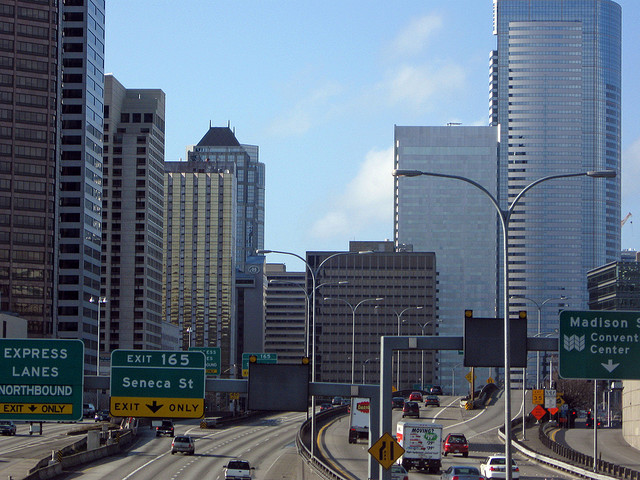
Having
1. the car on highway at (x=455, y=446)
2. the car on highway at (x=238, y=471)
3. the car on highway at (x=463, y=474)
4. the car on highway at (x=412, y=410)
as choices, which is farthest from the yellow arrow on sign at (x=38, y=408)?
the car on highway at (x=412, y=410)

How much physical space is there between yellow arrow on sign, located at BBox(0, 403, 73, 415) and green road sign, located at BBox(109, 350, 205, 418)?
1.56 metres

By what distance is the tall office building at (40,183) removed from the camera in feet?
575

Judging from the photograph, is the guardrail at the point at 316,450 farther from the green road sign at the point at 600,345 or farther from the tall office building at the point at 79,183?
the tall office building at the point at 79,183

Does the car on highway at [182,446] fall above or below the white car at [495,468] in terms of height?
below

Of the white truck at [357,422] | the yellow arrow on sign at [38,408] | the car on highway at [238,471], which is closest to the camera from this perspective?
the yellow arrow on sign at [38,408]

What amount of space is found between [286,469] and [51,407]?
37794 millimetres

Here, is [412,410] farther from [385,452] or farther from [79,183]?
[79,183]

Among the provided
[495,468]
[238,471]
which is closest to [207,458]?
[238,471]

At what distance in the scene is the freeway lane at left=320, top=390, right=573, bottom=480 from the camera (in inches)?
2658

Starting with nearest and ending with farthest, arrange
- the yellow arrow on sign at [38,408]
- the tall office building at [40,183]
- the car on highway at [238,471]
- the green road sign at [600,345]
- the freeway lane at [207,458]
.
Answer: the green road sign at [600,345] < the yellow arrow on sign at [38,408] < the car on highway at [238,471] < the freeway lane at [207,458] < the tall office building at [40,183]

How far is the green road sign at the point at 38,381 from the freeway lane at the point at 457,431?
83.3 ft

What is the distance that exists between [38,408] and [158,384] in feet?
12.8

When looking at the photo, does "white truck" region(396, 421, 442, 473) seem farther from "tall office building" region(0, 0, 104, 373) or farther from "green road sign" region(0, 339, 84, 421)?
"tall office building" region(0, 0, 104, 373)

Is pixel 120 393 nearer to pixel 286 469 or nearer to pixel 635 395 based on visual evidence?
pixel 286 469
